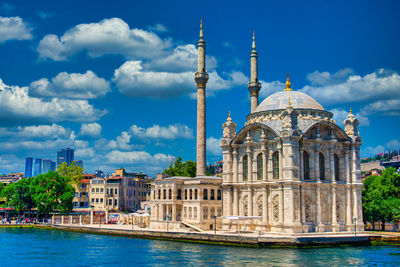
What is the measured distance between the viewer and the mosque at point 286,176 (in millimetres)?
49125

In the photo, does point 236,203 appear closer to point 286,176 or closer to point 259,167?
point 259,167

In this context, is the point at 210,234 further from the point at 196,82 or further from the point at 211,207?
the point at 196,82

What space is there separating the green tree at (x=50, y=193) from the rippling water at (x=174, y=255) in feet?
92.0

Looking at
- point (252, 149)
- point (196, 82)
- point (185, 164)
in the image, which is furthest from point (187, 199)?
point (185, 164)

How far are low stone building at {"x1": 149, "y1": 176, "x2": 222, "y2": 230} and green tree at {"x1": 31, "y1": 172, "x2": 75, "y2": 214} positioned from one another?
23.9 m

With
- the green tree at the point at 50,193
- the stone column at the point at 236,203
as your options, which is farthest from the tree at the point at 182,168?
the stone column at the point at 236,203

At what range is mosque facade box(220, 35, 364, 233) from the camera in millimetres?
48969

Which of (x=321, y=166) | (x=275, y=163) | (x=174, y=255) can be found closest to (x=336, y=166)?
(x=321, y=166)

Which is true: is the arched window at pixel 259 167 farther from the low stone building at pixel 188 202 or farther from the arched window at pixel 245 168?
the low stone building at pixel 188 202

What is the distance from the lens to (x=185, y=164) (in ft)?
278

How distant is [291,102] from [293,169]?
9.60m

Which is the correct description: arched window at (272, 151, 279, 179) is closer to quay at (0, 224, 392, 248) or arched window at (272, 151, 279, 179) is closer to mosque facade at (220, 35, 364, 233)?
mosque facade at (220, 35, 364, 233)

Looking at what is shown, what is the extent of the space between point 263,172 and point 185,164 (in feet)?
113

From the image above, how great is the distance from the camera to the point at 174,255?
40469 mm
